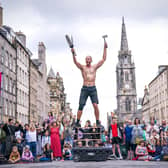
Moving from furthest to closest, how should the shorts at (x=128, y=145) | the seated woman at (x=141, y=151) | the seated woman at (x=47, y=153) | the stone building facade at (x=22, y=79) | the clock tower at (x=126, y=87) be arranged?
the clock tower at (x=126, y=87)
the stone building facade at (x=22, y=79)
the shorts at (x=128, y=145)
the seated woman at (x=47, y=153)
the seated woman at (x=141, y=151)

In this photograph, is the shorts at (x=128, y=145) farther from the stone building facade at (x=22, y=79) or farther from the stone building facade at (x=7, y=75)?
the stone building facade at (x=22, y=79)

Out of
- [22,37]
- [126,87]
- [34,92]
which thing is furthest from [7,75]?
[126,87]

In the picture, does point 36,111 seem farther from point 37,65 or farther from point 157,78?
point 157,78

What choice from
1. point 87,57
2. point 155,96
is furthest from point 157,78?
point 87,57

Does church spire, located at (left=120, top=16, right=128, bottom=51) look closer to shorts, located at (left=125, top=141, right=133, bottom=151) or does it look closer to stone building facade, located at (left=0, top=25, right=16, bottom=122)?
stone building facade, located at (left=0, top=25, right=16, bottom=122)

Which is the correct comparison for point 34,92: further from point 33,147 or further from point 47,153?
point 47,153

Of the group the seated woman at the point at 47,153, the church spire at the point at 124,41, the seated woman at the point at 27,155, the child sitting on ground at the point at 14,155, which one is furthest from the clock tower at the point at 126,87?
the child sitting on ground at the point at 14,155

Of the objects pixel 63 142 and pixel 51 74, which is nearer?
pixel 63 142

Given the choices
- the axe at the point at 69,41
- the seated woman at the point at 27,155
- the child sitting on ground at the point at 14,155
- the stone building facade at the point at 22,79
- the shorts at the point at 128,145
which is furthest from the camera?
the stone building facade at the point at 22,79

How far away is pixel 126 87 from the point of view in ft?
493

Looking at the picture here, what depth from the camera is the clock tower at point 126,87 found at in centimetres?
14825

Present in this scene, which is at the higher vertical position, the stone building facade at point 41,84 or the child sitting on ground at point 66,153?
the stone building facade at point 41,84

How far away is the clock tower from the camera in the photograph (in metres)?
148

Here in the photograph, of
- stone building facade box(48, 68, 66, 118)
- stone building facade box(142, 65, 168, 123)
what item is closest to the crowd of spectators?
stone building facade box(142, 65, 168, 123)
